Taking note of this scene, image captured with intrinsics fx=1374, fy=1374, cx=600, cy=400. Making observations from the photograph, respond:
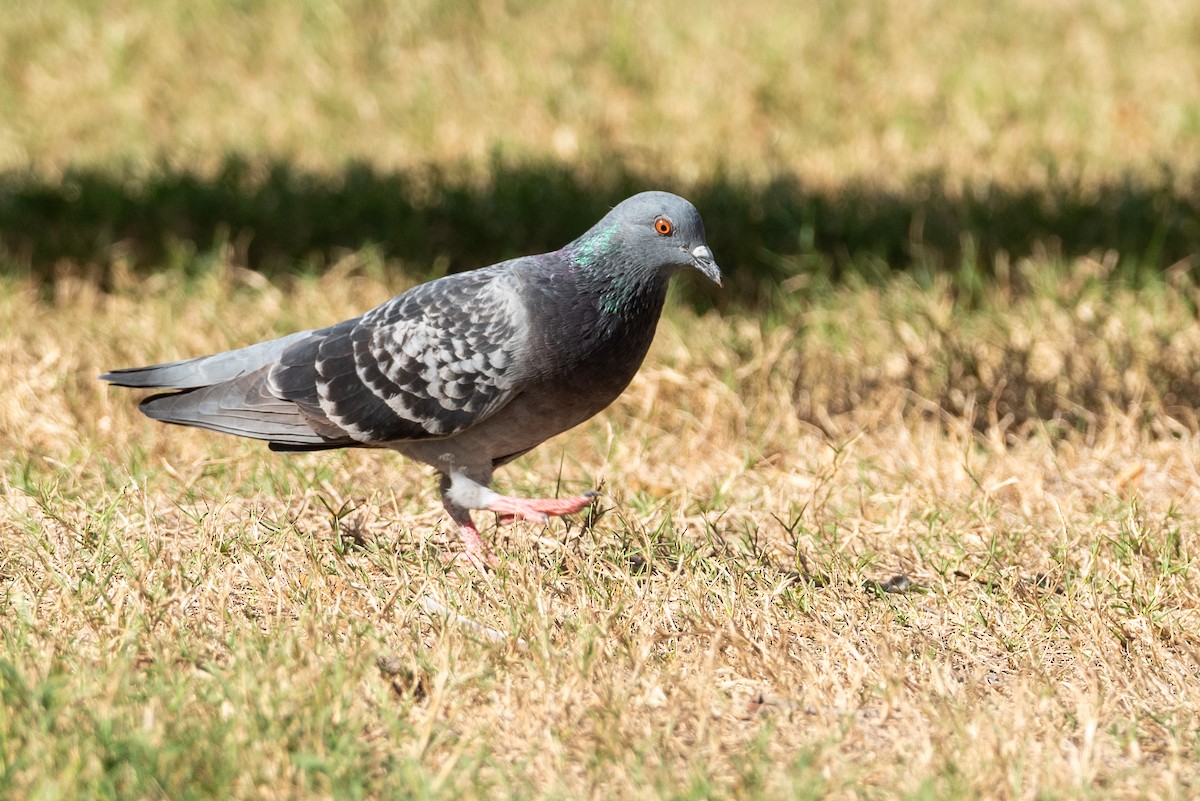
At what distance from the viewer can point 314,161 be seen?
8078 mm

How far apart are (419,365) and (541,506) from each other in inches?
20.3

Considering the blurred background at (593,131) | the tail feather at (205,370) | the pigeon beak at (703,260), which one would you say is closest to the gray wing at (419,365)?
the tail feather at (205,370)

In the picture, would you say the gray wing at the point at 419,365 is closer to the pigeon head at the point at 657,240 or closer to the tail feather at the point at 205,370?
the tail feather at the point at 205,370

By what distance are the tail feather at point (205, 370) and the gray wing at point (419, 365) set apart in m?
0.15

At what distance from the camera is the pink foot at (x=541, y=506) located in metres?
3.55

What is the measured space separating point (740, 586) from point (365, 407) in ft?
3.68

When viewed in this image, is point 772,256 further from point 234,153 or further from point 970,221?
point 234,153

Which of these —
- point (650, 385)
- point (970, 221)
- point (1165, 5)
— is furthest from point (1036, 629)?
point (1165, 5)

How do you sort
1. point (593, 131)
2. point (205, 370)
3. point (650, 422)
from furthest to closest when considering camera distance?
point (593, 131) → point (650, 422) → point (205, 370)

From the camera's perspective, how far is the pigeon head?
3.65 m

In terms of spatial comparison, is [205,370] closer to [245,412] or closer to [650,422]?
[245,412]

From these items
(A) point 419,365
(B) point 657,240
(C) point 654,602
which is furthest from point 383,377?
(C) point 654,602

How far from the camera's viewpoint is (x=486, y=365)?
359 centimetres

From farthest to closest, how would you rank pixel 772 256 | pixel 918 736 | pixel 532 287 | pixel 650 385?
pixel 772 256 < pixel 650 385 < pixel 532 287 < pixel 918 736
